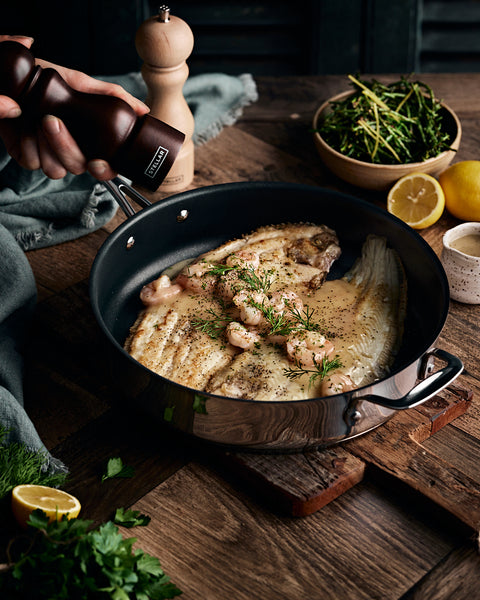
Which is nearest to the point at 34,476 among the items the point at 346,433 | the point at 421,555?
the point at 346,433

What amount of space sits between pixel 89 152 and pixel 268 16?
237 centimetres

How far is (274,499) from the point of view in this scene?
1.42m

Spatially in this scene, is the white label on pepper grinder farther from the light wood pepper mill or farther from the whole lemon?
the whole lemon

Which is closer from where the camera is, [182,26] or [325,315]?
[325,315]

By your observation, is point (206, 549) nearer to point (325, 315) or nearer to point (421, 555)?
point (421, 555)

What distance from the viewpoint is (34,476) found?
4.67ft

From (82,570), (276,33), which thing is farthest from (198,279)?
(276,33)

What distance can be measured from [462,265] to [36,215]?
129 cm

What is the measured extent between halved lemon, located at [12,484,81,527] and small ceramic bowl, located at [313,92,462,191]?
1.38 metres

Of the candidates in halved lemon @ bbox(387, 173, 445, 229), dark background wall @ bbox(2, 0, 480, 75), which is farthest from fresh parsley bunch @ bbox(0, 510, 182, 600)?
dark background wall @ bbox(2, 0, 480, 75)

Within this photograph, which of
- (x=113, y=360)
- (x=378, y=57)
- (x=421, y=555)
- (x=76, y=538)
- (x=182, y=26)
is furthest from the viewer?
(x=378, y=57)

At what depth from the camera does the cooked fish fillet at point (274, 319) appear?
1.59 m

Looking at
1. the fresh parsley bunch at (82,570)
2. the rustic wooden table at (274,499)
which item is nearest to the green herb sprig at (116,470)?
the rustic wooden table at (274,499)

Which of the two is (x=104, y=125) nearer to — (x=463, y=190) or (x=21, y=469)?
(x=21, y=469)
